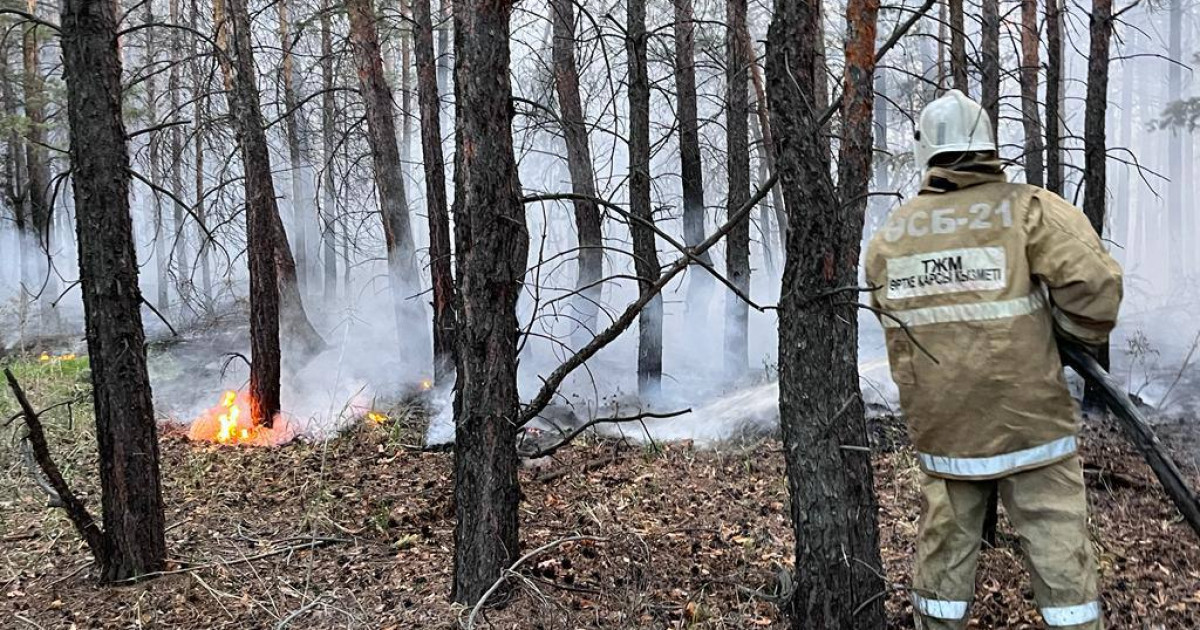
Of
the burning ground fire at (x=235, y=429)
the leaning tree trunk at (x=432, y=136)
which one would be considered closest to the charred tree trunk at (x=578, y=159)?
the leaning tree trunk at (x=432, y=136)

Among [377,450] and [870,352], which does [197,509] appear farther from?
[870,352]

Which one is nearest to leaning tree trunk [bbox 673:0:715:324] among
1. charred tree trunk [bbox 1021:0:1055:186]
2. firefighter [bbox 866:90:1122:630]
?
charred tree trunk [bbox 1021:0:1055:186]

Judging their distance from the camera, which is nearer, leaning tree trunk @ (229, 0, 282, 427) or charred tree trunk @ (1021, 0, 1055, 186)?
charred tree trunk @ (1021, 0, 1055, 186)

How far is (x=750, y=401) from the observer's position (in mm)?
8516

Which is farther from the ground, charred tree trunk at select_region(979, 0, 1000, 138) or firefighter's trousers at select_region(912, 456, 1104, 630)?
charred tree trunk at select_region(979, 0, 1000, 138)

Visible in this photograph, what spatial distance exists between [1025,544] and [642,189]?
260 inches

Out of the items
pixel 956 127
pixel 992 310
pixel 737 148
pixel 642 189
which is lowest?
pixel 992 310

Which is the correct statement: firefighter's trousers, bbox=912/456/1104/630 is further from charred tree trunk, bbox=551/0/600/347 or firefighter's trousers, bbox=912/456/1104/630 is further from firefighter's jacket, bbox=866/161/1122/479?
charred tree trunk, bbox=551/0/600/347

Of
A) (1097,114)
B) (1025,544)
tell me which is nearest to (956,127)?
(1025,544)

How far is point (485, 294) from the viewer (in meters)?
3.72

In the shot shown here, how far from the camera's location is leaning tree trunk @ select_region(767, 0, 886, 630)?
2854mm

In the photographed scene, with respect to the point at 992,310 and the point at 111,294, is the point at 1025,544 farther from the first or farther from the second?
the point at 111,294

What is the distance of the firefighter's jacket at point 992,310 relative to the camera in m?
2.79

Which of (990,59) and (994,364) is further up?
(990,59)
